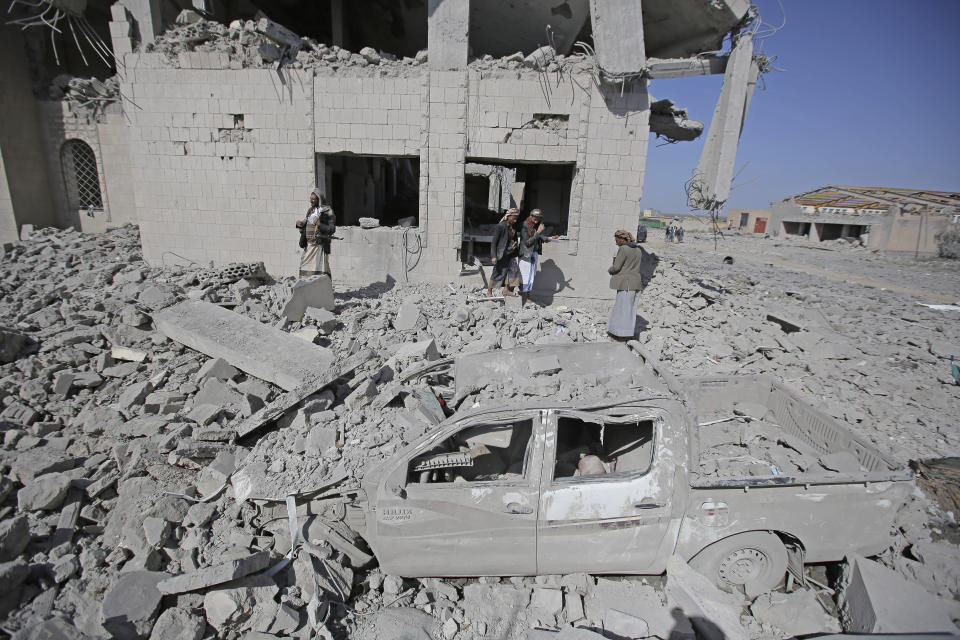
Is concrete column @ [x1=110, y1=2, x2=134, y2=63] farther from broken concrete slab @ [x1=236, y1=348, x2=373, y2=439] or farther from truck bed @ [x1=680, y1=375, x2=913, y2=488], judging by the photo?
truck bed @ [x1=680, y1=375, x2=913, y2=488]

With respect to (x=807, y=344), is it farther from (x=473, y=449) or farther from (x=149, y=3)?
(x=149, y=3)

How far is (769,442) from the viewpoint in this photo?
3.96 metres

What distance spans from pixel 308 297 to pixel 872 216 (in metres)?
32.5

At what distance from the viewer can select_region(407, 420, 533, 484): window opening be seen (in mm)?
3129

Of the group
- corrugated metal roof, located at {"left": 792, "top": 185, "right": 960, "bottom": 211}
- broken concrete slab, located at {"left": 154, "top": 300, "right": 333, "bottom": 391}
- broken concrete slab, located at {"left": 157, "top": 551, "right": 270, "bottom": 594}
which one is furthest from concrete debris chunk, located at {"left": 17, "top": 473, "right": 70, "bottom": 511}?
corrugated metal roof, located at {"left": 792, "top": 185, "right": 960, "bottom": 211}

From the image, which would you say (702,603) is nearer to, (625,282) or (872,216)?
(625,282)

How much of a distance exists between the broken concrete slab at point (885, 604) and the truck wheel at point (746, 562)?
1.24 feet

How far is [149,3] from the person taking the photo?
8797mm

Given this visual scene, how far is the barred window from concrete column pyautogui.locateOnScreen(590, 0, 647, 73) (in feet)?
41.3

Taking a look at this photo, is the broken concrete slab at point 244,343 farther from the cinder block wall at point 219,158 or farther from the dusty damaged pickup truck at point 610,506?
the cinder block wall at point 219,158

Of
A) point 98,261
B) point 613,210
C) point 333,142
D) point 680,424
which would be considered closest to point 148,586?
point 680,424

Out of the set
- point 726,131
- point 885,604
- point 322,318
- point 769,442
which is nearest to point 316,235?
point 322,318

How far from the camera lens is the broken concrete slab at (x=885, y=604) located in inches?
102

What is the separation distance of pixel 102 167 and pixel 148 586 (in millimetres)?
12791
